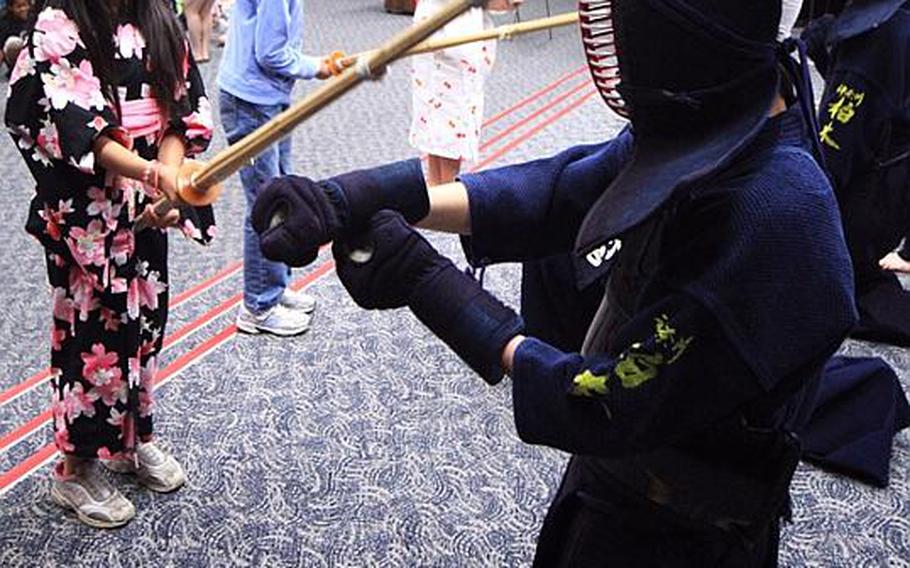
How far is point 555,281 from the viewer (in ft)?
4.19

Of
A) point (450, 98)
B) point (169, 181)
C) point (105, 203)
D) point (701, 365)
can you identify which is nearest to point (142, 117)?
point (105, 203)

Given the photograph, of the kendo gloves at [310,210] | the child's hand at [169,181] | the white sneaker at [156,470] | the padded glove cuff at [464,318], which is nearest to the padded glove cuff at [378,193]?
the kendo gloves at [310,210]

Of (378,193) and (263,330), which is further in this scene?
(263,330)

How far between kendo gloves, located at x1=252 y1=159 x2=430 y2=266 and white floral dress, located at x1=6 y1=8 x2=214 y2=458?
65 centimetres

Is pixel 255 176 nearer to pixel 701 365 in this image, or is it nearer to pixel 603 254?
pixel 603 254

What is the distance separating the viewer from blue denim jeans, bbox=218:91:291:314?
7.56ft

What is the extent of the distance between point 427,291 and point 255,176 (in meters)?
1.53

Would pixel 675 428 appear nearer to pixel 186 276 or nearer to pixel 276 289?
pixel 276 289

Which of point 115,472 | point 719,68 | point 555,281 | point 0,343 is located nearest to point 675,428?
point 719,68

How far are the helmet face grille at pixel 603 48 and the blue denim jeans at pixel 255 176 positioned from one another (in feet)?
4.49

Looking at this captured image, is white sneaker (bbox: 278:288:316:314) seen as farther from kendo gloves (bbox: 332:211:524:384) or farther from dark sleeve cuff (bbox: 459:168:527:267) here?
kendo gloves (bbox: 332:211:524:384)

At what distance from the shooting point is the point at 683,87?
816 millimetres

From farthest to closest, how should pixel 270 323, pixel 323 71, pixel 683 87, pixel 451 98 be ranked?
pixel 451 98
pixel 270 323
pixel 323 71
pixel 683 87

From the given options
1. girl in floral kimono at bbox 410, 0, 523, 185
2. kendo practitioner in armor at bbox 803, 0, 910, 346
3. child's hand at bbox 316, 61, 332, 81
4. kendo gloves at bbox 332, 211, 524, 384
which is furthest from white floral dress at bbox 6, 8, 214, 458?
kendo practitioner in armor at bbox 803, 0, 910, 346
